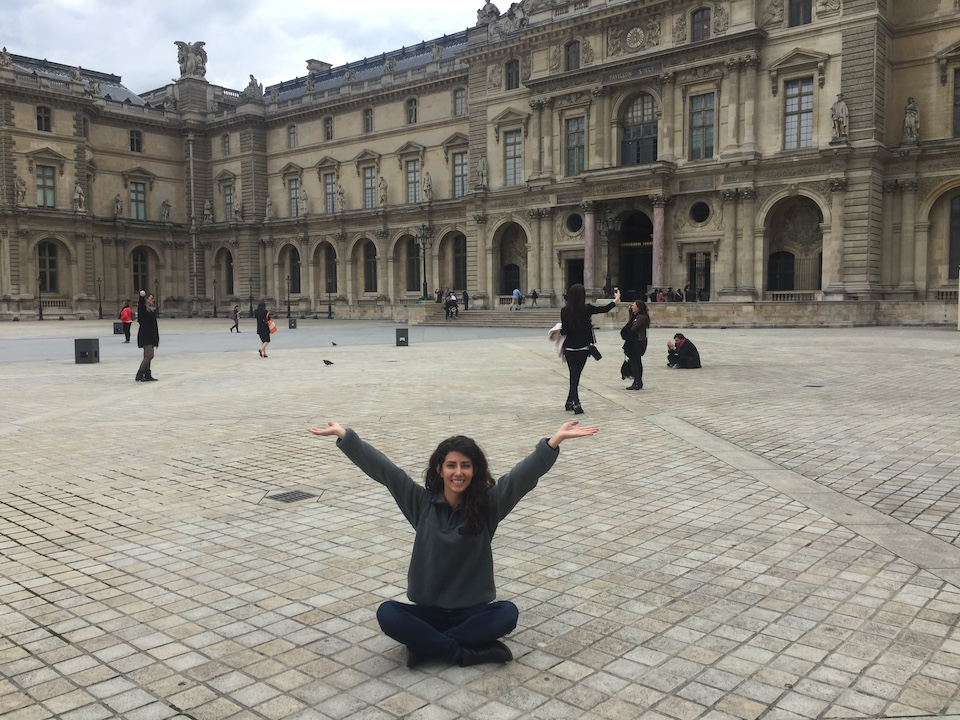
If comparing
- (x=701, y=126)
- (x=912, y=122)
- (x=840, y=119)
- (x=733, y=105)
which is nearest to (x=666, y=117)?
(x=701, y=126)

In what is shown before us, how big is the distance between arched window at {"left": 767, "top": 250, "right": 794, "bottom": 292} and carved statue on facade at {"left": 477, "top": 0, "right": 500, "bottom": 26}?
23310mm

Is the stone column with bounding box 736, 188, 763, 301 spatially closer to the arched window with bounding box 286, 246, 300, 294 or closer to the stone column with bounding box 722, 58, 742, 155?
the stone column with bounding box 722, 58, 742, 155

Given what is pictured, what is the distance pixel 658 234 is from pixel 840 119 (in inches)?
379

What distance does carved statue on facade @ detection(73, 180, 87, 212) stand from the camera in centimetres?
5834

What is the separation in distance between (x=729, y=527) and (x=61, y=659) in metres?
4.66

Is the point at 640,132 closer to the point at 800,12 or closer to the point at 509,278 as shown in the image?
the point at 800,12

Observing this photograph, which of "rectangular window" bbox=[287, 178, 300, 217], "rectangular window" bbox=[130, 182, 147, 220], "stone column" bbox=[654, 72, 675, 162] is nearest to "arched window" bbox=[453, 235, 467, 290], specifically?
"rectangular window" bbox=[287, 178, 300, 217]

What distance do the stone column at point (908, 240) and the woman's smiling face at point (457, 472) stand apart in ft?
127

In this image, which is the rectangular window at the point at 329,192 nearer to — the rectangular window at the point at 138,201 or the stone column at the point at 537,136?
the rectangular window at the point at 138,201

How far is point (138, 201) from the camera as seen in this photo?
64.9m

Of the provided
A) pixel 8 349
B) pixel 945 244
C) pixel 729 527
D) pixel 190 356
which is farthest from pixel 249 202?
pixel 729 527

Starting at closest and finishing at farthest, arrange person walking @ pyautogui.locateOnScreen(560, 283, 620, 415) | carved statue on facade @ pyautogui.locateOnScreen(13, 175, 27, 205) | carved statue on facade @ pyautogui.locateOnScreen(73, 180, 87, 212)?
person walking @ pyautogui.locateOnScreen(560, 283, 620, 415)
carved statue on facade @ pyautogui.locateOnScreen(13, 175, 27, 205)
carved statue on facade @ pyautogui.locateOnScreen(73, 180, 87, 212)

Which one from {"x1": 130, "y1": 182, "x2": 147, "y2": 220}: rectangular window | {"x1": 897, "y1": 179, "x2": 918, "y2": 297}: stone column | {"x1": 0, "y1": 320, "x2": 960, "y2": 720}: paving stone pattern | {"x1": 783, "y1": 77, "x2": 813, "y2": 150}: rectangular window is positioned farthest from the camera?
{"x1": 130, "y1": 182, "x2": 147, "y2": 220}: rectangular window

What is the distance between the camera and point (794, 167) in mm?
37906
